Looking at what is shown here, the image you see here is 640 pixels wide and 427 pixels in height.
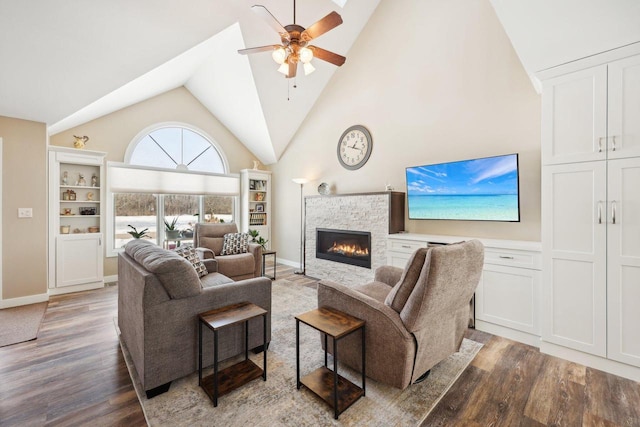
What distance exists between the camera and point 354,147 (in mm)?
4875

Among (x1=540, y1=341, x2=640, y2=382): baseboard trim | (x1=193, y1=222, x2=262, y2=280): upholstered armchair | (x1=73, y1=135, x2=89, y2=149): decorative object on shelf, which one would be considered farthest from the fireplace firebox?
(x1=73, y1=135, x2=89, y2=149): decorative object on shelf

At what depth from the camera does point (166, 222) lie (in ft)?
17.3

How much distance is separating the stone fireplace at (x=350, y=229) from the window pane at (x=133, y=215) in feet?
9.51

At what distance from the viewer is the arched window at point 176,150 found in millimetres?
5035

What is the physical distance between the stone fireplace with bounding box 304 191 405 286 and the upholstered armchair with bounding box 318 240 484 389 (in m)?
2.06

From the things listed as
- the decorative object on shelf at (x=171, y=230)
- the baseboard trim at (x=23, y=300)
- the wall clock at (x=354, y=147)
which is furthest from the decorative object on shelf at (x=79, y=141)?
the wall clock at (x=354, y=147)

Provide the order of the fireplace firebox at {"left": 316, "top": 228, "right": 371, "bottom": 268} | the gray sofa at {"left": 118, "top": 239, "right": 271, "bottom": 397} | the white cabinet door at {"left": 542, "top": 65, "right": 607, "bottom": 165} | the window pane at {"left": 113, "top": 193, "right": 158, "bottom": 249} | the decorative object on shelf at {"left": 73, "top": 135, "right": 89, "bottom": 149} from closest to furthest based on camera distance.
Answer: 1. the gray sofa at {"left": 118, "top": 239, "right": 271, "bottom": 397}
2. the white cabinet door at {"left": 542, "top": 65, "right": 607, "bottom": 165}
3. the decorative object on shelf at {"left": 73, "top": 135, "right": 89, "bottom": 149}
4. the fireplace firebox at {"left": 316, "top": 228, "right": 371, "bottom": 268}
5. the window pane at {"left": 113, "top": 193, "right": 158, "bottom": 249}

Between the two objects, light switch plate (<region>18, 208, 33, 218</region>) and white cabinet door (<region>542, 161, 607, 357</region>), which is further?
light switch plate (<region>18, 208, 33, 218</region>)

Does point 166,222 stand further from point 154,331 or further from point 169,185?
point 154,331

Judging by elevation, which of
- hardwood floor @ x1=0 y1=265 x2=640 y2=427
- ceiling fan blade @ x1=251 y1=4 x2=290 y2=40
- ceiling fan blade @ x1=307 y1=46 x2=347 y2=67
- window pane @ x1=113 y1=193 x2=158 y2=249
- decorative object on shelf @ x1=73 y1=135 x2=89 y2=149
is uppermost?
ceiling fan blade @ x1=251 y1=4 x2=290 y2=40

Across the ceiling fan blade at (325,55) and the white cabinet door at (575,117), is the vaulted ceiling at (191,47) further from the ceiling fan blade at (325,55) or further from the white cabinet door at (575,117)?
the ceiling fan blade at (325,55)

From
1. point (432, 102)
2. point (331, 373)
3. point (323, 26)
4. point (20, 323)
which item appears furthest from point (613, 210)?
point (20, 323)

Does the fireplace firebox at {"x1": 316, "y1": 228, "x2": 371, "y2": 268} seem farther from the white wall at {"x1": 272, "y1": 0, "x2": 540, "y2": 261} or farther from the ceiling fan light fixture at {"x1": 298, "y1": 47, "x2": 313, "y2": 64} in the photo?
→ the ceiling fan light fixture at {"x1": 298, "y1": 47, "x2": 313, "y2": 64}

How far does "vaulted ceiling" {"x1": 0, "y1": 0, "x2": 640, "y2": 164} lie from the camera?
2.24 m
